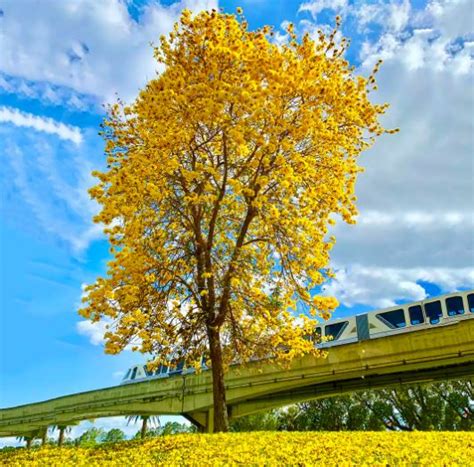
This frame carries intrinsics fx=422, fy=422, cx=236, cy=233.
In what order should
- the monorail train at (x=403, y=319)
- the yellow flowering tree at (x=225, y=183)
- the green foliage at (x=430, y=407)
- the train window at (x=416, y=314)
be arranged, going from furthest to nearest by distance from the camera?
the green foliage at (x=430, y=407) → the train window at (x=416, y=314) → the monorail train at (x=403, y=319) → the yellow flowering tree at (x=225, y=183)

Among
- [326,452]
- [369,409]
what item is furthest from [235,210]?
[369,409]

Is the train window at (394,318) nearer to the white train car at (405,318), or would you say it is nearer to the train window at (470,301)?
the white train car at (405,318)

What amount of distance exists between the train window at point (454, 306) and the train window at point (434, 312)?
599mm

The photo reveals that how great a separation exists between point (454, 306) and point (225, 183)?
63.8ft

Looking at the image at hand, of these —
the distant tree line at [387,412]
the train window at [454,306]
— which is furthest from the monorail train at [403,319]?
the distant tree line at [387,412]

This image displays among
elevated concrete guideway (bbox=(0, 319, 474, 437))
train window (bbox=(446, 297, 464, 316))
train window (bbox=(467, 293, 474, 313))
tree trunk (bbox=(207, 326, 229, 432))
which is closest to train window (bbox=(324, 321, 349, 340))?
elevated concrete guideway (bbox=(0, 319, 474, 437))

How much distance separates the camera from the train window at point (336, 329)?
29.6 m

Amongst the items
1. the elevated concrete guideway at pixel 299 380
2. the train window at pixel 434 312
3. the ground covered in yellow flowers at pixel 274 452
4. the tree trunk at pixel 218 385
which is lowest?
the ground covered in yellow flowers at pixel 274 452

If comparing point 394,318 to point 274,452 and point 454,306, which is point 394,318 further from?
point 274,452

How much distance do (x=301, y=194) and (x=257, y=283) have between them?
325cm

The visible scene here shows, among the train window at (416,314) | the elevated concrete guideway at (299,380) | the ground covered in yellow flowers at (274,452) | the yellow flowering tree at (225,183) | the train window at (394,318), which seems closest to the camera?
the ground covered in yellow flowers at (274,452)

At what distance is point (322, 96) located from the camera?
11250mm

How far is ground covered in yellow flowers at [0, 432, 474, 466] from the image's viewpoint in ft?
20.7

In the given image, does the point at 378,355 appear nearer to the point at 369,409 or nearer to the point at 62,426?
the point at 369,409
